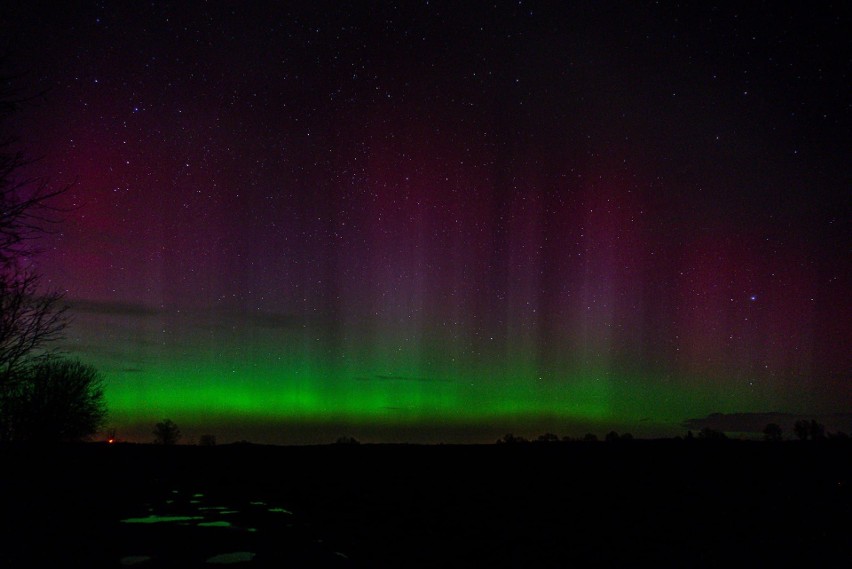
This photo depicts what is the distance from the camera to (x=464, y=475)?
1439 cm

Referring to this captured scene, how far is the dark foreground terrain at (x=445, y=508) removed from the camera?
23.6 feet

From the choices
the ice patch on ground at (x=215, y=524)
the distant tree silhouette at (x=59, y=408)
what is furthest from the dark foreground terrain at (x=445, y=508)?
the distant tree silhouette at (x=59, y=408)

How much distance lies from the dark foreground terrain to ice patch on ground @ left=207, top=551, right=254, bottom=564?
0.05 m

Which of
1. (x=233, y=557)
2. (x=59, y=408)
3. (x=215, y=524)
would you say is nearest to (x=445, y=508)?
(x=215, y=524)

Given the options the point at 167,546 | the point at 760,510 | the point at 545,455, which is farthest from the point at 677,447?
the point at 167,546

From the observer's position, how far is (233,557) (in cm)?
632

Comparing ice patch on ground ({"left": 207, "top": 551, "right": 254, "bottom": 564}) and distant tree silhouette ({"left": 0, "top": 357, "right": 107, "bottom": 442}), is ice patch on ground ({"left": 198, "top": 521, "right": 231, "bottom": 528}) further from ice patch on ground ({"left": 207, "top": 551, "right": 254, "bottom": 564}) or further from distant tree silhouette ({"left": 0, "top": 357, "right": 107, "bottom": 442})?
distant tree silhouette ({"left": 0, "top": 357, "right": 107, "bottom": 442})

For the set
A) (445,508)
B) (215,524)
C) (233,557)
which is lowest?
(445,508)

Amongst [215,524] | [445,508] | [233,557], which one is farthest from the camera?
[445,508]

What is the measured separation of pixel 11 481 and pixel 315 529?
25.5 feet

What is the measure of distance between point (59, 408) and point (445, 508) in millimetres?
32196

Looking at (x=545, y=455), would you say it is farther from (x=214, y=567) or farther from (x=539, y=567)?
(x=214, y=567)

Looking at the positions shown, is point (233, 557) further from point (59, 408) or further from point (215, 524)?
point (59, 408)

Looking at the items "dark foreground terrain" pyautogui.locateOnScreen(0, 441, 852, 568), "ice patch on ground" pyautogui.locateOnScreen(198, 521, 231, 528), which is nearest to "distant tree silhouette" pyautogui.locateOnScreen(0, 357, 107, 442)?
"dark foreground terrain" pyautogui.locateOnScreen(0, 441, 852, 568)
